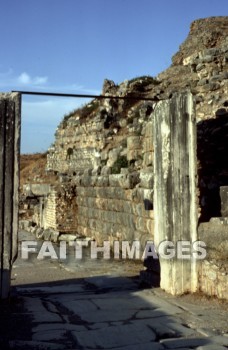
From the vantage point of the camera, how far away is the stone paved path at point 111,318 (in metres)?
5.00

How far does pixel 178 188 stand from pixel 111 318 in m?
2.31

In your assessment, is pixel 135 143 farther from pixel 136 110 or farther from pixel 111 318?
pixel 111 318

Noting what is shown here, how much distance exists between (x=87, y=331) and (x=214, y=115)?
705 centimetres

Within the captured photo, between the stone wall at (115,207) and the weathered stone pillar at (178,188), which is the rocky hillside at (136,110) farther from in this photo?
the weathered stone pillar at (178,188)

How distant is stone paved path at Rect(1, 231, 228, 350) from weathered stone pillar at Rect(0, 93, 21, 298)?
25.3 inches

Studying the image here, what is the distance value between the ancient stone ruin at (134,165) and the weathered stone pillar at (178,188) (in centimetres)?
21

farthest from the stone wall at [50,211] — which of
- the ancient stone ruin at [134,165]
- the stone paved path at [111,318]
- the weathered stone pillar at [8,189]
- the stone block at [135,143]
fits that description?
the weathered stone pillar at [8,189]

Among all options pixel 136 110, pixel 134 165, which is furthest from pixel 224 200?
pixel 136 110

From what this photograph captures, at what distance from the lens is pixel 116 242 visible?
498 inches

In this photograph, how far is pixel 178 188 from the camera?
293 inches

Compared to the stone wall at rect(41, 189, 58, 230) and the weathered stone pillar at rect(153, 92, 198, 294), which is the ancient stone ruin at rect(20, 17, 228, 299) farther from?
the weathered stone pillar at rect(153, 92, 198, 294)

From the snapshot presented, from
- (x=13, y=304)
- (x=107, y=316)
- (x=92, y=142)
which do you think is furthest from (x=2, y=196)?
(x=92, y=142)

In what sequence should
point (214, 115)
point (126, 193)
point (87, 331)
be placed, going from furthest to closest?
point (126, 193) → point (214, 115) → point (87, 331)

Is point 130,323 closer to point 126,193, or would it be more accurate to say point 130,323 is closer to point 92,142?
point 126,193
